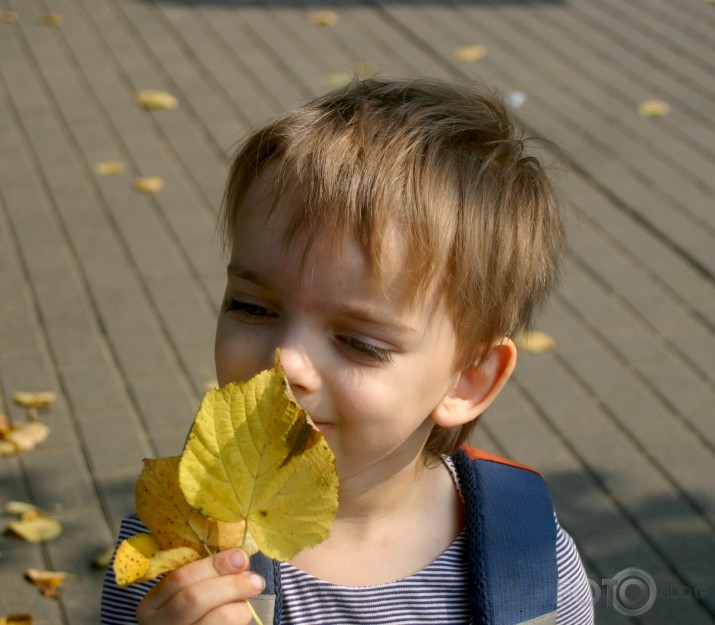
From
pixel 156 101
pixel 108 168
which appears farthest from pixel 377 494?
pixel 156 101

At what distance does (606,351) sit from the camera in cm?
399

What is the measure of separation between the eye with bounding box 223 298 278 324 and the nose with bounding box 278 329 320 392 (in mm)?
59

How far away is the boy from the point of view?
1.63m

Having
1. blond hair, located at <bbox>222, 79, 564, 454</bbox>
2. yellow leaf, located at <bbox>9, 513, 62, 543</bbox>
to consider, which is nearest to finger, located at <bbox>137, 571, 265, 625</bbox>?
blond hair, located at <bbox>222, 79, 564, 454</bbox>

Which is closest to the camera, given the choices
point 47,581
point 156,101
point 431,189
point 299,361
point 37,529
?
point 299,361

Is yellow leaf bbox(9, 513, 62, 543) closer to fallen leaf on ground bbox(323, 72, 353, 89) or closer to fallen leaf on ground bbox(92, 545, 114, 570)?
fallen leaf on ground bbox(92, 545, 114, 570)

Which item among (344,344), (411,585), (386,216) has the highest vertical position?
(386,216)

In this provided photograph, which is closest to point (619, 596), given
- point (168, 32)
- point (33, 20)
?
point (168, 32)

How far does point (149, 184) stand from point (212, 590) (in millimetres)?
3678

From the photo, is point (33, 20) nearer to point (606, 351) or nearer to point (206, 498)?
point (606, 351)

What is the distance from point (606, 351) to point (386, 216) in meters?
2.49

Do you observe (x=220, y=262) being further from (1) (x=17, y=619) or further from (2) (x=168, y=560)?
(2) (x=168, y=560)

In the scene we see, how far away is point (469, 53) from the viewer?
6.27m

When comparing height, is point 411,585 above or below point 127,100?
above
